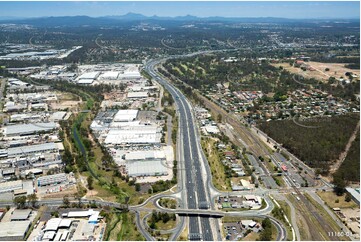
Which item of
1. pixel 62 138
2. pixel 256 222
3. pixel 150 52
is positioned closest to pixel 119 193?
pixel 256 222

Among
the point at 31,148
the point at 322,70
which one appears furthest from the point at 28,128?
the point at 322,70

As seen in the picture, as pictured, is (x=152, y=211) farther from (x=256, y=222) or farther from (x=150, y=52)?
(x=150, y=52)

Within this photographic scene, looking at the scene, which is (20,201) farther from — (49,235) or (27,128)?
(27,128)

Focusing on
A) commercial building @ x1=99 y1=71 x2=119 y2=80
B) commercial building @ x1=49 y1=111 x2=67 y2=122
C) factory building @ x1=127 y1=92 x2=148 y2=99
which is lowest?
commercial building @ x1=49 y1=111 x2=67 y2=122

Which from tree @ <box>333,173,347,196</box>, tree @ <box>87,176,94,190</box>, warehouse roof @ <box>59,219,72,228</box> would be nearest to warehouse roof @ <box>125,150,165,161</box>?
tree @ <box>87,176,94,190</box>

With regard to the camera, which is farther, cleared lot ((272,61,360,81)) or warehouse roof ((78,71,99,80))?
warehouse roof ((78,71,99,80))

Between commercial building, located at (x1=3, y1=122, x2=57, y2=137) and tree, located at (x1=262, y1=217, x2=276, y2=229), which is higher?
commercial building, located at (x1=3, y1=122, x2=57, y2=137)

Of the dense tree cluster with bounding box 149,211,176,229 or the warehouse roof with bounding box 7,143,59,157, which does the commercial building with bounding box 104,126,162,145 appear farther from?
the dense tree cluster with bounding box 149,211,176,229
